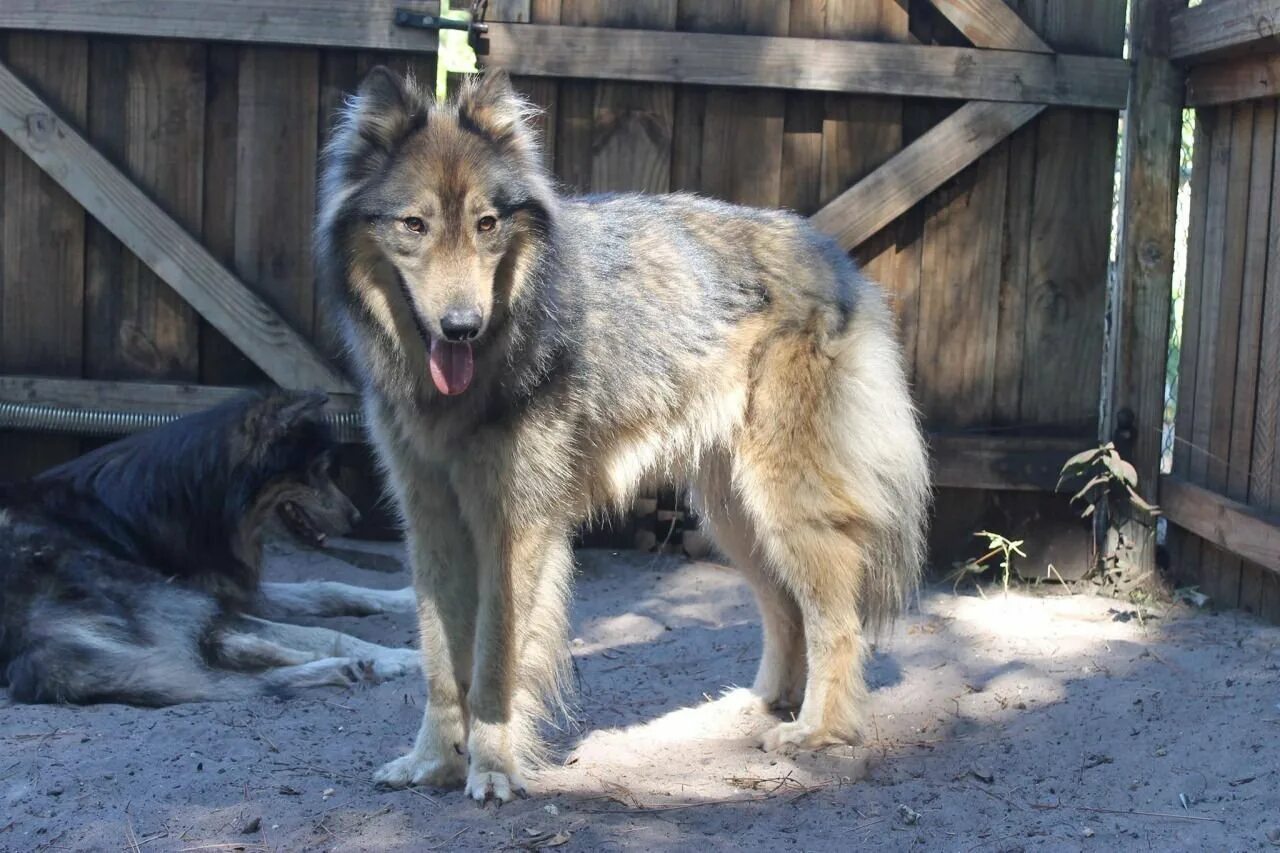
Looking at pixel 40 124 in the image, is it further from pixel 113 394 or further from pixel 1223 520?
pixel 1223 520

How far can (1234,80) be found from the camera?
18.5ft

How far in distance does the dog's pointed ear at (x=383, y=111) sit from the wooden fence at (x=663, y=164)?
2493 mm

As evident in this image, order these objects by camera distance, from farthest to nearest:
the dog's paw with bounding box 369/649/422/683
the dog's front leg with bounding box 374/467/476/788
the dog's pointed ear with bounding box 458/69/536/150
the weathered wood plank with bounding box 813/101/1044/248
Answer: the weathered wood plank with bounding box 813/101/1044/248 → the dog's paw with bounding box 369/649/422/683 → the dog's front leg with bounding box 374/467/476/788 → the dog's pointed ear with bounding box 458/69/536/150

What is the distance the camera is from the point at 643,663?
18.6 ft

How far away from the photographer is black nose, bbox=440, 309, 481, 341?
3.57 meters

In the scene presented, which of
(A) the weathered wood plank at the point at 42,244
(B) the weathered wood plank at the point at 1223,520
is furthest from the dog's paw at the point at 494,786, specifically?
(A) the weathered wood plank at the point at 42,244

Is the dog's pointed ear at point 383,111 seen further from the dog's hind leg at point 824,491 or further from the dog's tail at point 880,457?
the dog's tail at point 880,457

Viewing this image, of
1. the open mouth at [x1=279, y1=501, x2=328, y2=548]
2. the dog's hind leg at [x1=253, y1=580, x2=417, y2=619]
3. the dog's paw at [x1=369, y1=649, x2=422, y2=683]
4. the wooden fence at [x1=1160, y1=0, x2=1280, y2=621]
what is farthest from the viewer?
the dog's hind leg at [x1=253, y1=580, x2=417, y2=619]

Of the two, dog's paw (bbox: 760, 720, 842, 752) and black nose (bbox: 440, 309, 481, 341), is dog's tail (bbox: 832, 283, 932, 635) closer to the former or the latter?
dog's paw (bbox: 760, 720, 842, 752)

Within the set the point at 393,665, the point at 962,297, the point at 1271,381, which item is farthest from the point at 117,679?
the point at 1271,381

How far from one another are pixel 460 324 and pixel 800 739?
1.97m

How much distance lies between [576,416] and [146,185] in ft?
11.4

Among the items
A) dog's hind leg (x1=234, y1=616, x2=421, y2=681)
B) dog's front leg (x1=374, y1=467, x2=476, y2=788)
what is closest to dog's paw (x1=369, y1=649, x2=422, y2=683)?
dog's hind leg (x1=234, y1=616, x2=421, y2=681)

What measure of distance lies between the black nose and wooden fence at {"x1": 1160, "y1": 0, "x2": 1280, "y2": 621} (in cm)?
336
